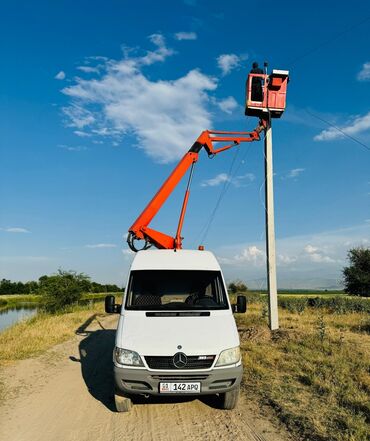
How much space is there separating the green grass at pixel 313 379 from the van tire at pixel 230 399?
2.04 ft

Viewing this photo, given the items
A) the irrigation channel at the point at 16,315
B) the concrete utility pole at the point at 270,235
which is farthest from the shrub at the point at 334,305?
the irrigation channel at the point at 16,315

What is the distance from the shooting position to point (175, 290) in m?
7.89

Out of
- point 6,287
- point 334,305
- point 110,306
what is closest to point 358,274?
point 334,305

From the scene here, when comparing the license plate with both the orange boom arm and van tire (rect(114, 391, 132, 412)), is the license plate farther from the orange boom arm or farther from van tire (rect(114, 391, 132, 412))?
the orange boom arm

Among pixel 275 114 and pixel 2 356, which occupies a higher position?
pixel 275 114

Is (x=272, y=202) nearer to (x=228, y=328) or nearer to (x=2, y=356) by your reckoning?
(x=228, y=328)

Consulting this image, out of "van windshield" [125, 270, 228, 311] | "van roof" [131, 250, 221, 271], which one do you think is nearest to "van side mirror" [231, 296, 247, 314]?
"van windshield" [125, 270, 228, 311]

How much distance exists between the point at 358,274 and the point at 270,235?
3378cm

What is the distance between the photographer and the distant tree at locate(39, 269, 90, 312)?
2861 cm

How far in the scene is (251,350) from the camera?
997 cm

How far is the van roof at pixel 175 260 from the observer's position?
23.9ft

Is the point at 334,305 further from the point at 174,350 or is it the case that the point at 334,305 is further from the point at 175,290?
the point at 174,350

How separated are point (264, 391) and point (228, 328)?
1.56 metres

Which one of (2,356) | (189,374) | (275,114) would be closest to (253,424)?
(189,374)
